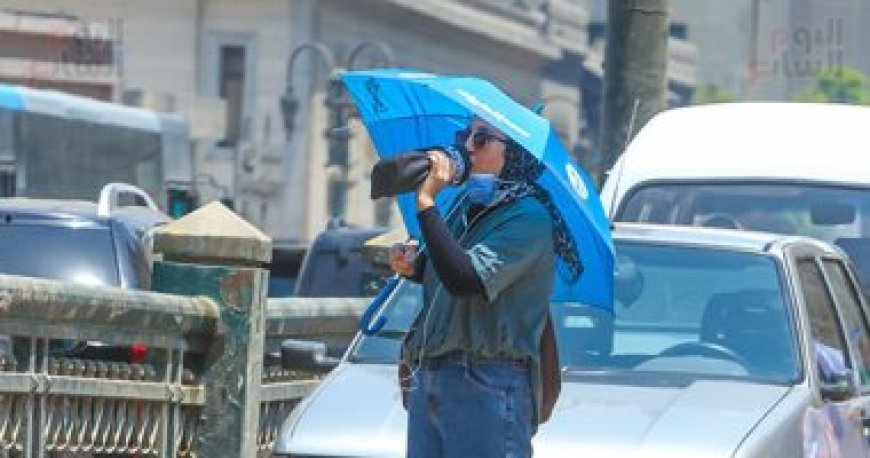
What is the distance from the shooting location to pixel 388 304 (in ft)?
30.3

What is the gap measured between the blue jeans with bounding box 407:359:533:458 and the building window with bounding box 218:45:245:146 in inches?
2308

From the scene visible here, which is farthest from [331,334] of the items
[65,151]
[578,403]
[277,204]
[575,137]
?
[575,137]

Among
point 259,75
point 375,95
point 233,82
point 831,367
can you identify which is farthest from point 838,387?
point 233,82

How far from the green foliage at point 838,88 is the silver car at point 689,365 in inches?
3074

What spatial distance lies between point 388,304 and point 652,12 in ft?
24.1

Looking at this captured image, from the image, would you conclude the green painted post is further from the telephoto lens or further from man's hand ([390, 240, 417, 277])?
the telephoto lens

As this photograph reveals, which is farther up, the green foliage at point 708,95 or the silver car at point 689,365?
the green foliage at point 708,95

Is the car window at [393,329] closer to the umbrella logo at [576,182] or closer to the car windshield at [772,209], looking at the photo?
the umbrella logo at [576,182]

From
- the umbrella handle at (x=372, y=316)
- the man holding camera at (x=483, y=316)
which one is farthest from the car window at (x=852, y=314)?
the man holding camera at (x=483, y=316)

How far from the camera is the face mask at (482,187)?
720 centimetres

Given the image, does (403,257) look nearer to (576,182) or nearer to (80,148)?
(576,182)

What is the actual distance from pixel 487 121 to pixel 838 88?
275 feet

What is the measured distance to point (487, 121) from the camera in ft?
23.6

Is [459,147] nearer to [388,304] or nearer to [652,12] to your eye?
[388,304]
